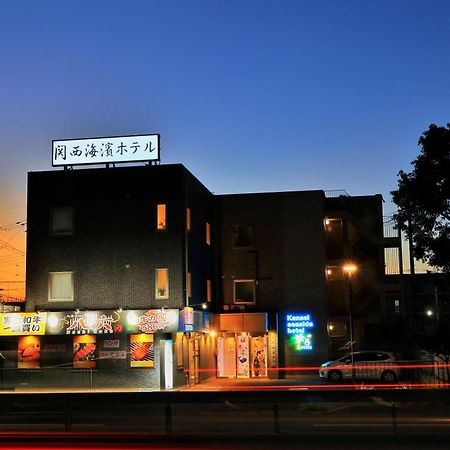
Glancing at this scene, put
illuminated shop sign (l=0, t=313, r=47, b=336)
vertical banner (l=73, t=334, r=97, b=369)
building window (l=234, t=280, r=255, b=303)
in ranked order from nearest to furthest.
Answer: vertical banner (l=73, t=334, r=97, b=369) < illuminated shop sign (l=0, t=313, r=47, b=336) < building window (l=234, t=280, r=255, b=303)

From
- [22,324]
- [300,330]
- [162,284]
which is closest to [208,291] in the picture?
[300,330]

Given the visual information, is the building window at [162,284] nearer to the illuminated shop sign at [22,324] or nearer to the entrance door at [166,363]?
the entrance door at [166,363]

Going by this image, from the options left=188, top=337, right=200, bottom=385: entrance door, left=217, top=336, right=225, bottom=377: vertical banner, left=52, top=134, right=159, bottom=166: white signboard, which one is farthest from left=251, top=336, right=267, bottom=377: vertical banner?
left=52, top=134, right=159, bottom=166: white signboard

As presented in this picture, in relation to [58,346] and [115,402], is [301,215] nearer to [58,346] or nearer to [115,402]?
[58,346]

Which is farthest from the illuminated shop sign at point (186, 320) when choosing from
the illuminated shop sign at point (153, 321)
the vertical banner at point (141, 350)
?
the vertical banner at point (141, 350)

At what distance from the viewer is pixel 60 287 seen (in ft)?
124

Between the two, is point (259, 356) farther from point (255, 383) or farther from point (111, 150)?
point (111, 150)

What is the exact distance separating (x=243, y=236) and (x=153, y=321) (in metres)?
11.7

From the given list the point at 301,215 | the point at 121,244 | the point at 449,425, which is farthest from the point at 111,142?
the point at 449,425

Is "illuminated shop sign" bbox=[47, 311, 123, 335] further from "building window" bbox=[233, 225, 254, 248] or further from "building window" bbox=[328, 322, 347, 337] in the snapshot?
"building window" bbox=[328, 322, 347, 337]

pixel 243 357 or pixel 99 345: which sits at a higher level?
pixel 99 345

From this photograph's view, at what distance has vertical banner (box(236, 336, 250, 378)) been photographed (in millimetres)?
43594

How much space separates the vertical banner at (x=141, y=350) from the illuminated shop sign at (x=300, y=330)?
37.2 feet

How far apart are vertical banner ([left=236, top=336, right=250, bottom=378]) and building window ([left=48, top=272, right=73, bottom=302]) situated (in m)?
11.3
